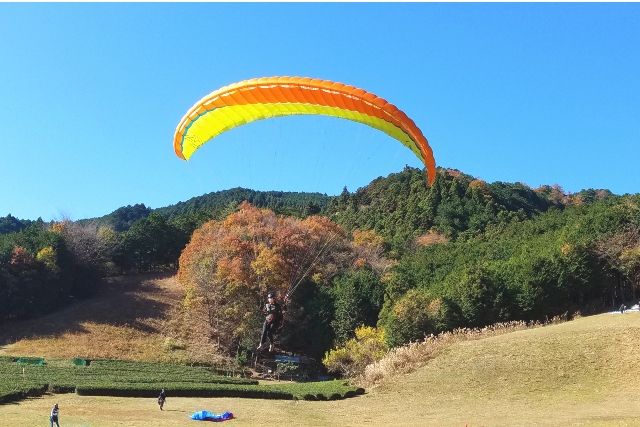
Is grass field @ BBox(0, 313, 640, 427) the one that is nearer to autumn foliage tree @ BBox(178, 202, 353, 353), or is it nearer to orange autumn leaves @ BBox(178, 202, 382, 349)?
orange autumn leaves @ BBox(178, 202, 382, 349)

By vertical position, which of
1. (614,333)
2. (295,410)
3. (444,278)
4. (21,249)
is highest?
(21,249)

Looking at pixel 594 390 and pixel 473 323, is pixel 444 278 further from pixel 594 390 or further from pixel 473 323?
pixel 594 390

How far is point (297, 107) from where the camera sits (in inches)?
571

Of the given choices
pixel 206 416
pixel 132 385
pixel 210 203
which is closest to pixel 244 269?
pixel 132 385

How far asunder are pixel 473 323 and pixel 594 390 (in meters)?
12.5

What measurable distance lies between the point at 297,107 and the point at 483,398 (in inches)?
702

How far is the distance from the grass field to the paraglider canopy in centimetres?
1180

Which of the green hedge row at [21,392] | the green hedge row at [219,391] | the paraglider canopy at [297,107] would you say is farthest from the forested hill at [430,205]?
the paraglider canopy at [297,107]

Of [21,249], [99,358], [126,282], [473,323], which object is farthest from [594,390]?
[126,282]

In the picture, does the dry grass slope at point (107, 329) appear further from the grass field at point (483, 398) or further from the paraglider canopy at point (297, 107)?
the paraglider canopy at point (297, 107)

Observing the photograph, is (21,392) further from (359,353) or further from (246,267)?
(246,267)

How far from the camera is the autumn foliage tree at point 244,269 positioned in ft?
152

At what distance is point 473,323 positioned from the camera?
37.6m

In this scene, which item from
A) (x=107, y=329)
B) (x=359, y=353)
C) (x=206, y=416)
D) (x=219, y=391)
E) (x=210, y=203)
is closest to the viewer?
(x=206, y=416)
